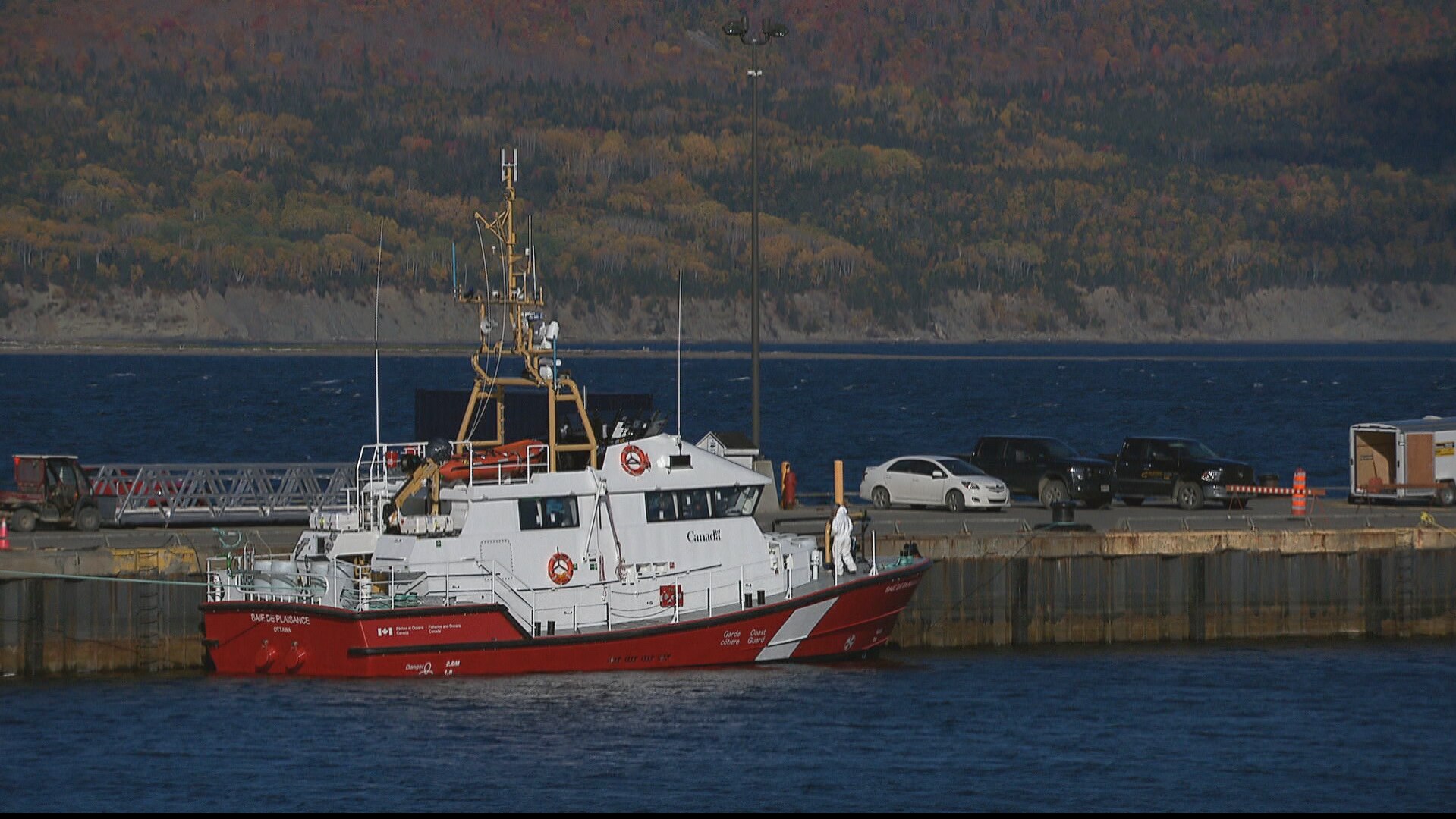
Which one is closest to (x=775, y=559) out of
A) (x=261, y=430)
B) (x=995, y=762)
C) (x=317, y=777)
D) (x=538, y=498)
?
(x=538, y=498)

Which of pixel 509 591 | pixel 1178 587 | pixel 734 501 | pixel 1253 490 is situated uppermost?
pixel 734 501

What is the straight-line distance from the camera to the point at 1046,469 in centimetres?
5406

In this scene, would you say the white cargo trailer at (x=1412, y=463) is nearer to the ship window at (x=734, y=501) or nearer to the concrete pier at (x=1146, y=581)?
the concrete pier at (x=1146, y=581)

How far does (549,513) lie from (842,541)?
5426mm

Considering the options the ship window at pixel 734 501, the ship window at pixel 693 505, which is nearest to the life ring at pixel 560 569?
the ship window at pixel 693 505

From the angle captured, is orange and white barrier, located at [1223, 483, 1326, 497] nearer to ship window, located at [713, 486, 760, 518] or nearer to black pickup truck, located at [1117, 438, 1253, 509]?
black pickup truck, located at [1117, 438, 1253, 509]

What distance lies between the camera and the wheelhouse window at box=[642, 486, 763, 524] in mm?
38719

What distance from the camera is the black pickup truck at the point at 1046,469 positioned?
2071 inches

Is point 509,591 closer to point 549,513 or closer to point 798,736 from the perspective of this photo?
point 549,513

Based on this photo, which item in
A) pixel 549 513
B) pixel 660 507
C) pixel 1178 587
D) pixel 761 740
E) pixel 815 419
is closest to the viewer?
pixel 761 740

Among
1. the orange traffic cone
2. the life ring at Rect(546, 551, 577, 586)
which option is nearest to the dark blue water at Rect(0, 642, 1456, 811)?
the life ring at Rect(546, 551, 577, 586)

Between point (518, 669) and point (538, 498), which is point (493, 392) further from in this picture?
point (518, 669)

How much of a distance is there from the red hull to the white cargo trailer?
18.0 metres

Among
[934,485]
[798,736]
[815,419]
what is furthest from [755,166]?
[815,419]
